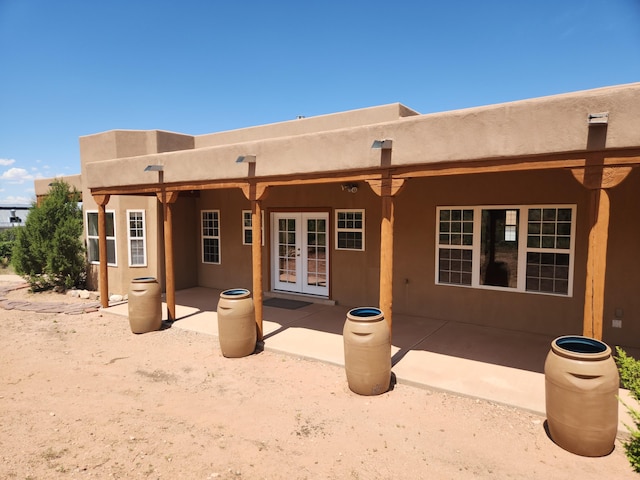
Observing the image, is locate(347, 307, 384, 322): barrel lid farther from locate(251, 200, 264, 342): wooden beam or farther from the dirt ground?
locate(251, 200, 264, 342): wooden beam

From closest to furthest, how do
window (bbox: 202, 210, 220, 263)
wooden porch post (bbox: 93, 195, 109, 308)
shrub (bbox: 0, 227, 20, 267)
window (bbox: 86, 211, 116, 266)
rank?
wooden porch post (bbox: 93, 195, 109, 308) < window (bbox: 86, 211, 116, 266) < window (bbox: 202, 210, 220, 263) < shrub (bbox: 0, 227, 20, 267)

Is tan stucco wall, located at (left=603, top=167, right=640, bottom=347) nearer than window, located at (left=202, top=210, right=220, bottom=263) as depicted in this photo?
Yes

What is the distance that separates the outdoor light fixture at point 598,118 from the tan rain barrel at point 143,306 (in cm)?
779

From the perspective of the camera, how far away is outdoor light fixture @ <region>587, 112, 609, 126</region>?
3.92 metres

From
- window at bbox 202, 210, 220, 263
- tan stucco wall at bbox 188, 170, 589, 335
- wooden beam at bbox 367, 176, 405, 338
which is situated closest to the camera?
wooden beam at bbox 367, 176, 405, 338

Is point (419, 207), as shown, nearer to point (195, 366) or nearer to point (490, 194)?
point (490, 194)

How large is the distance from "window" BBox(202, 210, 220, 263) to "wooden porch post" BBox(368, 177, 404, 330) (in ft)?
23.7

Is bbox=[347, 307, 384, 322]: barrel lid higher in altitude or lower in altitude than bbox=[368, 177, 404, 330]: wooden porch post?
lower

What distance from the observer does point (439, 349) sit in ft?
20.7

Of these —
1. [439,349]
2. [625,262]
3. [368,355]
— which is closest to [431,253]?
[439,349]

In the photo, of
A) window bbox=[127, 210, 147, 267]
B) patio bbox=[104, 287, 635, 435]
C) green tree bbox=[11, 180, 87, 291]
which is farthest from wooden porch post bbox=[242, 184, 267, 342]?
green tree bbox=[11, 180, 87, 291]

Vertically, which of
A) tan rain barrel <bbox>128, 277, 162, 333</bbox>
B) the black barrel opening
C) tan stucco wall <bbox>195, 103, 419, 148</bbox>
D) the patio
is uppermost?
tan stucco wall <bbox>195, 103, 419, 148</bbox>

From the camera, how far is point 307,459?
12.1 feet

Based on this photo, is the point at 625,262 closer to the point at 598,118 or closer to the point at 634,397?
the point at 598,118
